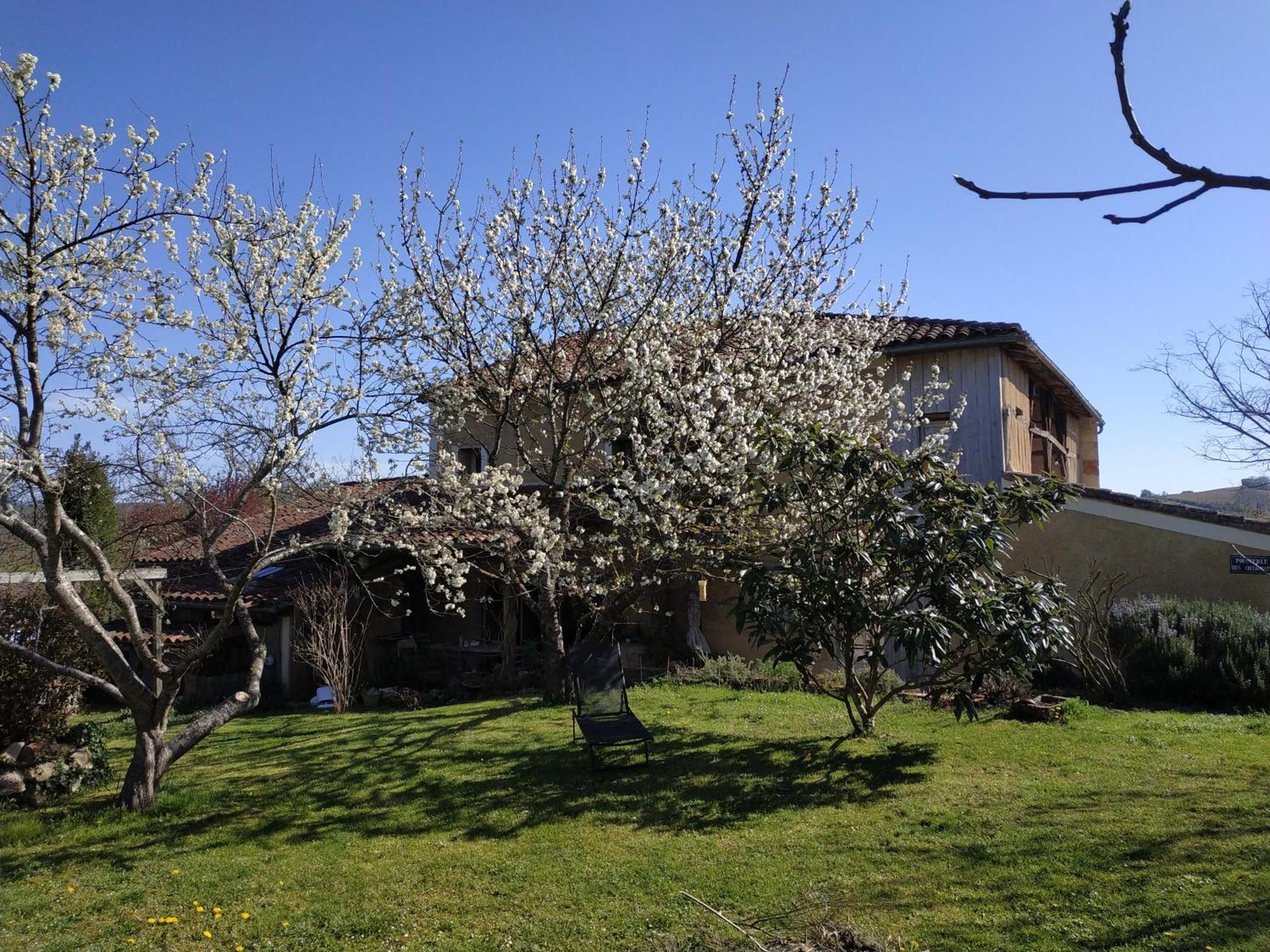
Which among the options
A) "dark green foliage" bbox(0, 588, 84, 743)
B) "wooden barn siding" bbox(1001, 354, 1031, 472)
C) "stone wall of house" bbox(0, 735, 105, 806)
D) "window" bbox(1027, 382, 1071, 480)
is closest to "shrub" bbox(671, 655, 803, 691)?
"wooden barn siding" bbox(1001, 354, 1031, 472)

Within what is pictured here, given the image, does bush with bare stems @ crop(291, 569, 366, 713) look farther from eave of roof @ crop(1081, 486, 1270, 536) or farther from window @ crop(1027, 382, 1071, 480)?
window @ crop(1027, 382, 1071, 480)

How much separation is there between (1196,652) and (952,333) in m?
5.86

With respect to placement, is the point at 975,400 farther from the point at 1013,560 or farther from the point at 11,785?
the point at 11,785

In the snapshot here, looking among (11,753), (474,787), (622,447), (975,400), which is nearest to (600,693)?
(474,787)

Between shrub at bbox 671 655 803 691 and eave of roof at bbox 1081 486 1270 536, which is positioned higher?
eave of roof at bbox 1081 486 1270 536

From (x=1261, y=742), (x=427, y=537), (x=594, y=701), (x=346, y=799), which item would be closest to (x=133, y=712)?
(x=346, y=799)

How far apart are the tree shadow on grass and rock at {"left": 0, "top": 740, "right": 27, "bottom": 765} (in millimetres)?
1113

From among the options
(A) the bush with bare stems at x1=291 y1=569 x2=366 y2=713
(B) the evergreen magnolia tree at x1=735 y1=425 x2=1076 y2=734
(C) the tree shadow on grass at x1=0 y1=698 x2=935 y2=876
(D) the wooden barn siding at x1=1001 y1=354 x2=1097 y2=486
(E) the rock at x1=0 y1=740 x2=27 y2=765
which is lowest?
(C) the tree shadow on grass at x1=0 y1=698 x2=935 y2=876

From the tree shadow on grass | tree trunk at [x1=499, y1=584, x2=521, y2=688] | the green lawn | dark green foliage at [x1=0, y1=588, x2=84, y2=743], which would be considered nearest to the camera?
the green lawn

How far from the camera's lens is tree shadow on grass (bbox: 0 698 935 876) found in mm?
5996

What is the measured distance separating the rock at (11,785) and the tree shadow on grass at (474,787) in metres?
0.69

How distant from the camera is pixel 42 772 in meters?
6.87

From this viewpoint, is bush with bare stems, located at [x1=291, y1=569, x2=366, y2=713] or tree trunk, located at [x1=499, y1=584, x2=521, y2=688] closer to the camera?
bush with bare stems, located at [x1=291, y1=569, x2=366, y2=713]

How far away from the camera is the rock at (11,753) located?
7.01 metres
